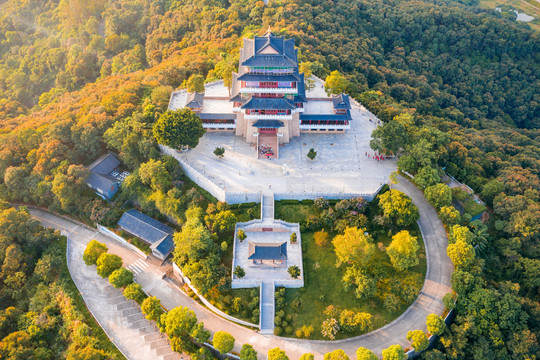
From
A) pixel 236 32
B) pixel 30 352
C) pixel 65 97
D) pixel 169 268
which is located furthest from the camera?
pixel 236 32

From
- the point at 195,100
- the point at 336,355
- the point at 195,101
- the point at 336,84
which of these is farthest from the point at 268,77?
the point at 336,355

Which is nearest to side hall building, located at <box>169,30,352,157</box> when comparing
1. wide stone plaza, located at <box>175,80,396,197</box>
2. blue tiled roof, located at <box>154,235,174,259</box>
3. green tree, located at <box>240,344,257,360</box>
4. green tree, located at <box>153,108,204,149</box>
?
wide stone plaza, located at <box>175,80,396,197</box>

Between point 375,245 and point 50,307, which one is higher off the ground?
point 375,245

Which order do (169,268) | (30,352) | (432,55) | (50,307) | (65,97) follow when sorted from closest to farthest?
(30,352) < (50,307) < (169,268) < (65,97) < (432,55)

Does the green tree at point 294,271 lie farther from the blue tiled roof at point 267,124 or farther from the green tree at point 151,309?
the blue tiled roof at point 267,124

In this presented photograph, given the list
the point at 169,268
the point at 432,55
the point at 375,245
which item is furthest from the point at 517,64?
the point at 169,268

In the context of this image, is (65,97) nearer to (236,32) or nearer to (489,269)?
(236,32)

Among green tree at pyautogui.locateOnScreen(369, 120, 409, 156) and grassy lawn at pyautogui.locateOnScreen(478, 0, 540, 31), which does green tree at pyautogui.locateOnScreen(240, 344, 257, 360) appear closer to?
green tree at pyautogui.locateOnScreen(369, 120, 409, 156)
